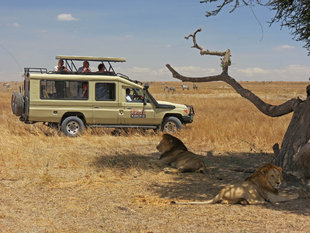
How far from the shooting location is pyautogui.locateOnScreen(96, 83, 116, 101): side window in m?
12.8

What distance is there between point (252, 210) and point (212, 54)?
12.6 feet

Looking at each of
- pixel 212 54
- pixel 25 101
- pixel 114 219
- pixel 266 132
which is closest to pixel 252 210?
pixel 114 219

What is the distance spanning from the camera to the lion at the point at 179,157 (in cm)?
805

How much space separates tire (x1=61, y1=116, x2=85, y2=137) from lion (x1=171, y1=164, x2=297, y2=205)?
742 cm

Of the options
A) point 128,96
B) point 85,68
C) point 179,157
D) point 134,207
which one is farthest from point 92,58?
point 134,207

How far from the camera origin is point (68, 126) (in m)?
12.7

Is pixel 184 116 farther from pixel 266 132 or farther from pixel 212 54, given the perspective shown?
pixel 212 54

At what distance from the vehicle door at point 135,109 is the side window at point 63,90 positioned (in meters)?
1.22

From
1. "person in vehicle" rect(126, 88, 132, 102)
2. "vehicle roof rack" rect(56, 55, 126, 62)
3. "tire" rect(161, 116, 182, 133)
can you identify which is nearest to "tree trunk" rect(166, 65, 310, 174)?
"tire" rect(161, 116, 182, 133)

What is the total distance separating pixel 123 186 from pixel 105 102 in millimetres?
6135

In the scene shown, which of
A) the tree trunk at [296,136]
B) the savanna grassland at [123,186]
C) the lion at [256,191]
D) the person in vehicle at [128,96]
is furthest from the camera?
the person in vehicle at [128,96]

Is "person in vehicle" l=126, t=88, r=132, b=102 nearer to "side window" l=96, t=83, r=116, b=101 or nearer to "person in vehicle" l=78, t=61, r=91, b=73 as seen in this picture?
"side window" l=96, t=83, r=116, b=101

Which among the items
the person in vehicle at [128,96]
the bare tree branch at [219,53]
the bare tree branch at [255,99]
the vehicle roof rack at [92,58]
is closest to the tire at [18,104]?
the vehicle roof rack at [92,58]

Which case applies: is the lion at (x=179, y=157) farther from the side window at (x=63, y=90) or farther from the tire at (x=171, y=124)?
the side window at (x=63, y=90)
